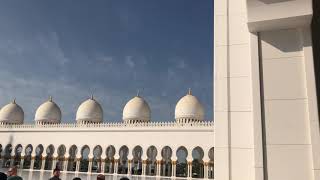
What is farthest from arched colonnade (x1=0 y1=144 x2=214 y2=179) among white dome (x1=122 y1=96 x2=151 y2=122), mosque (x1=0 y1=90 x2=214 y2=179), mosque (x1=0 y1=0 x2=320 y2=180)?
mosque (x1=0 y1=0 x2=320 y2=180)

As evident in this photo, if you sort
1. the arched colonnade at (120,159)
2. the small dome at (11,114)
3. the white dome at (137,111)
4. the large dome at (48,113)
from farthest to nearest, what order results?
the small dome at (11,114), the large dome at (48,113), the white dome at (137,111), the arched colonnade at (120,159)

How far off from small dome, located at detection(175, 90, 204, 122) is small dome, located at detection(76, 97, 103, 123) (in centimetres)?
565

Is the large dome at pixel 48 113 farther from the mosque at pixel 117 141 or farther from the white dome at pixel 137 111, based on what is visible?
the white dome at pixel 137 111

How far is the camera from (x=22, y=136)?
20500 mm

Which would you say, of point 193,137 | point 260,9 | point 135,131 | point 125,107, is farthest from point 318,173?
point 125,107

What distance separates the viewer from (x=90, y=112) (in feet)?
70.8

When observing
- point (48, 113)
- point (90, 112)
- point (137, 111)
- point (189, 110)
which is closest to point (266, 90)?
point (189, 110)

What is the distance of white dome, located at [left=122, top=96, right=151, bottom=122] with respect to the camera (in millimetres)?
20438

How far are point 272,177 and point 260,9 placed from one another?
1.40 m

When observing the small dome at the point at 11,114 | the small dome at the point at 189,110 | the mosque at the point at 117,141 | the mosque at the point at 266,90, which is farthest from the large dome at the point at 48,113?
the mosque at the point at 266,90

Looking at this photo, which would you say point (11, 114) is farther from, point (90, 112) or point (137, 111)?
point (137, 111)

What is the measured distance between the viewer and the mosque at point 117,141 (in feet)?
53.1

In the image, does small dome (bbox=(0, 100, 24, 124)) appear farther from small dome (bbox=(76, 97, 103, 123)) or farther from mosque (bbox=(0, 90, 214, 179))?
small dome (bbox=(76, 97, 103, 123))

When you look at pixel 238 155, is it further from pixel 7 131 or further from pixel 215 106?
pixel 7 131
